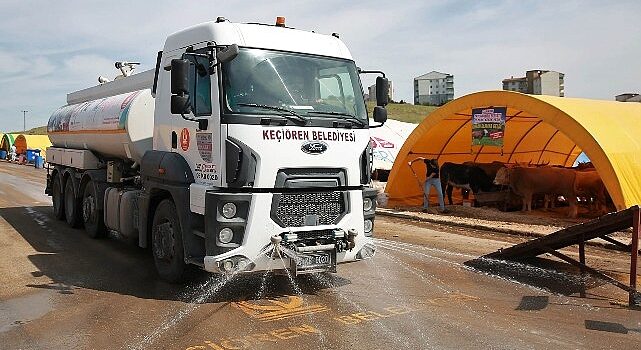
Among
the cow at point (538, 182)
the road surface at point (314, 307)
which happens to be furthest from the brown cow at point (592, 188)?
the road surface at point (314, 307)

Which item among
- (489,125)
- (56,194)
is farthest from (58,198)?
(489,125)

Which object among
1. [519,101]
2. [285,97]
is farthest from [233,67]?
[519,101]

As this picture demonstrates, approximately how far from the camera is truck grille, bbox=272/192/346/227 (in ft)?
22.5

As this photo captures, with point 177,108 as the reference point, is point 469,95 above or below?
above

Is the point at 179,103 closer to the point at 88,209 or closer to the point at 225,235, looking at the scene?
the point at 225,235

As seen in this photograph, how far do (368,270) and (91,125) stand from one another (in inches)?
242

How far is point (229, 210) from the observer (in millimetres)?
6629

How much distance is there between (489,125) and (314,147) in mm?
10860

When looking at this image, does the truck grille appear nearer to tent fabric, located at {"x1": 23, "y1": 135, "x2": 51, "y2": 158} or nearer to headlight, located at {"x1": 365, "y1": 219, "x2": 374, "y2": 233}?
headlight, located at {"x1": 365, "y1": 219, "x2": 374, "y2": 233}

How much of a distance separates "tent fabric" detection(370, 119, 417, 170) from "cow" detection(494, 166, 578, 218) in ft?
30.0

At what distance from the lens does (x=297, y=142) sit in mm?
6840

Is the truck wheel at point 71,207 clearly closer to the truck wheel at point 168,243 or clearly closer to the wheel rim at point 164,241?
the truck wheel at point 168,243

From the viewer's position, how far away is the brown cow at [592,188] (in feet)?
52.9

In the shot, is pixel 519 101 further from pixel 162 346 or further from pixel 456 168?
pixel 162 346
